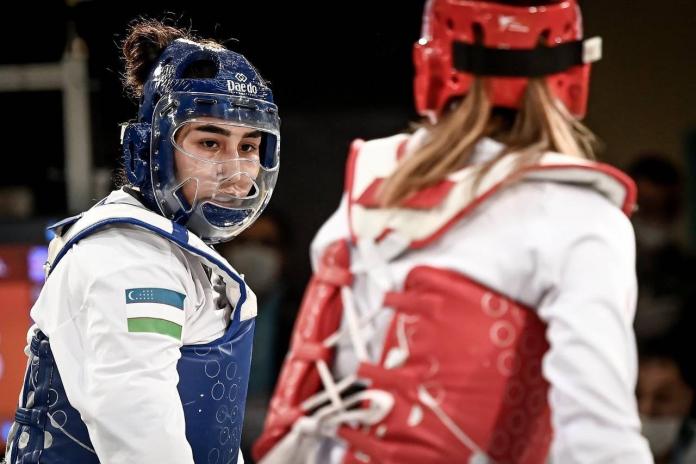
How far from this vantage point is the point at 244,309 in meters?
2.23

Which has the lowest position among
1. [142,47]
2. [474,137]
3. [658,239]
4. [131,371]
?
[658,239]

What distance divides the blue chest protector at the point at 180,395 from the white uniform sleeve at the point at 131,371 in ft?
0.29

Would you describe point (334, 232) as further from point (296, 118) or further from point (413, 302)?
point (296, 118)

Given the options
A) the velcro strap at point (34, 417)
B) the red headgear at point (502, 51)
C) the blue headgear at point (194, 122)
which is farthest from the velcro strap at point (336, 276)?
the velcro strap at point (34, 417)

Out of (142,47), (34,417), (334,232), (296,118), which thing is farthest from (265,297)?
(334,232)

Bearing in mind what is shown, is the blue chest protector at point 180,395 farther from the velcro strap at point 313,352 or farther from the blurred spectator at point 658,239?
the blurred spectator at point 658,239

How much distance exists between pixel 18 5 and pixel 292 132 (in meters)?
1.26

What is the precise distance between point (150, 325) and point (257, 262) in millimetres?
2587

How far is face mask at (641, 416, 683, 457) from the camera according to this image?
399cm

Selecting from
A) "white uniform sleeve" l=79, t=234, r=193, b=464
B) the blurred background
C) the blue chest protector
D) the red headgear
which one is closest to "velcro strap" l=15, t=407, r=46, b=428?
the blue chest protector

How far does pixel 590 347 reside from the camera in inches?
58.9

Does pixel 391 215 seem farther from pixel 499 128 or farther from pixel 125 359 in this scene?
pixel 125 359

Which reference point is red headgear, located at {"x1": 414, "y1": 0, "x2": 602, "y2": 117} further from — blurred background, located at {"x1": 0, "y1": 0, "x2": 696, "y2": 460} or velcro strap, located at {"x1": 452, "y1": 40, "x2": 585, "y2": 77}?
blurred background, located at {"x1": 0, "y1": 0, "x2": 696, "y2": 460}

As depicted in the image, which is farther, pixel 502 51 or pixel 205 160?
pixel 205 160
